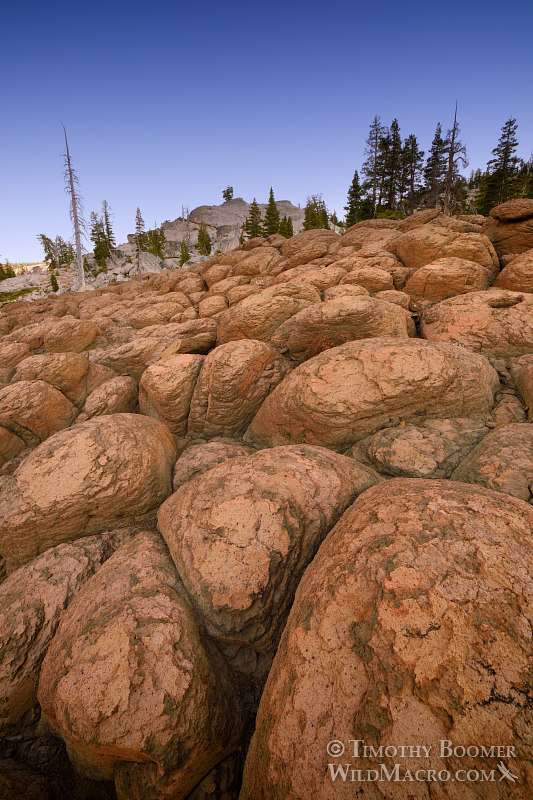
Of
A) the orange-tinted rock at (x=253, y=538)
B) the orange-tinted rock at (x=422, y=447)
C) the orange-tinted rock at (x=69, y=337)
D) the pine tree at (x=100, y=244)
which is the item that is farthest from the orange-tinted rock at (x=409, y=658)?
the pine tree at (x=100, y=244)

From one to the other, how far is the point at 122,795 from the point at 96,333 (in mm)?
13632

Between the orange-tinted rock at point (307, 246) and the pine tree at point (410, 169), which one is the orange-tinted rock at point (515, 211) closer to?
the orange-tinted rock at point (307, 246)

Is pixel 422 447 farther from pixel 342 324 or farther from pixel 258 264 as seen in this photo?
pixel 258 264

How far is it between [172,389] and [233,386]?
58.2 inches

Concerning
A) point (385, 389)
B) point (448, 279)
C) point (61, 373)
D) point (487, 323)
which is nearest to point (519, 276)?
point (448, 279)

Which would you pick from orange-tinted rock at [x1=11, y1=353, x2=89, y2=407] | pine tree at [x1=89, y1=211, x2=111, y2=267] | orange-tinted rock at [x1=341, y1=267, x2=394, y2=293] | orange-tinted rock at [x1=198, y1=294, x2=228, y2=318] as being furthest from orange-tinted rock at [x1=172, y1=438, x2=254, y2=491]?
pine tree at [x1=89, y1=211, x2=111, y2=267]

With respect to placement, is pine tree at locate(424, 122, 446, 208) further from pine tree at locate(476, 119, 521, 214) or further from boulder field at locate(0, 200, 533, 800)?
boulder field at locate(0, 200, 533, 800)

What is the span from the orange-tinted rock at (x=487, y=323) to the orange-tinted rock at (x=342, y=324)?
0.93m

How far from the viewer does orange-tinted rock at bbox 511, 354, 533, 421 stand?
16.5 feet

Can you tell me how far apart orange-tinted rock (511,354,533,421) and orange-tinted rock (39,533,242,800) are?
5.78 meters

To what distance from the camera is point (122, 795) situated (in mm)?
2576

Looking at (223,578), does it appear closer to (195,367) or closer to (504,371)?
(195,367)

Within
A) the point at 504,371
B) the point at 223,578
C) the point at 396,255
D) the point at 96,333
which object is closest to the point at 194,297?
the point at 96,333

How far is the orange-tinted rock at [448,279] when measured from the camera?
9438mm
